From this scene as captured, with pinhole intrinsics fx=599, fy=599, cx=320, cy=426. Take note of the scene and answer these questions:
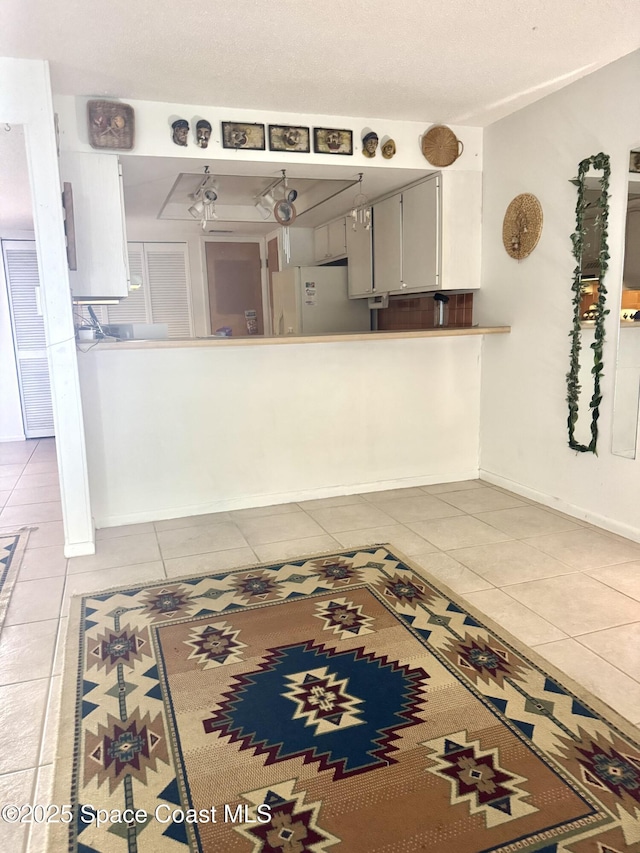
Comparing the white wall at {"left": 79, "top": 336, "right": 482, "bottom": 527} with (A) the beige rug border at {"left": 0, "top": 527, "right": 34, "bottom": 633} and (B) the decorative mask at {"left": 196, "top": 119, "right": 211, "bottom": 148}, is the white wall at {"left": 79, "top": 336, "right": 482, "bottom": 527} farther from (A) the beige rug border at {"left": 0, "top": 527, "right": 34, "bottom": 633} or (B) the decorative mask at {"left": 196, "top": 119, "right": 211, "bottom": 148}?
(B) the decorative mask at {"left": 196, "top": 119, "right": 211, "bottom": 148}

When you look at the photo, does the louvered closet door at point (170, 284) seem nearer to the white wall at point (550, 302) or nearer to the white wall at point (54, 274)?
the white wall at point (550, 302)

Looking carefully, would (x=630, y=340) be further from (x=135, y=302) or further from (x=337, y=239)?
(x=135, y=302)

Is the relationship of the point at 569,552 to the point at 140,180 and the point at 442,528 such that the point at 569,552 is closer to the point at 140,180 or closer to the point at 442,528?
the point at 442,528

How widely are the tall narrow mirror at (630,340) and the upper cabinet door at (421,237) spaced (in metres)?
1.27

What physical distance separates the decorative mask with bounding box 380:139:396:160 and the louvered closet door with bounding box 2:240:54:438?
4.20 m

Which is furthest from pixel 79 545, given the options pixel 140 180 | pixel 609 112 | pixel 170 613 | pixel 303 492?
pixel 609 112

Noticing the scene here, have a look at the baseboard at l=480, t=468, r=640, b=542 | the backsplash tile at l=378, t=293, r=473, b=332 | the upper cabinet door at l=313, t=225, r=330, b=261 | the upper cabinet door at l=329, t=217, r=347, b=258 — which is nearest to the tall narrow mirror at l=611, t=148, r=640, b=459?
the baseboard at l=480, t=468, r=640, b=542

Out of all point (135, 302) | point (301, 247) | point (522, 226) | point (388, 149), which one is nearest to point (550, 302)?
point (522, 226)

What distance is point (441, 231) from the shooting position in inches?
156

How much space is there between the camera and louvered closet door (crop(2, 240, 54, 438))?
6238 millimetres

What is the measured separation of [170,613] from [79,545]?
934 mm

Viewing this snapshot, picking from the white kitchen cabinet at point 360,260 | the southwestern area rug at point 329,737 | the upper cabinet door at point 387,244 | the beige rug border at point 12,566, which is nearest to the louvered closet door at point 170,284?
the white kitchen cabinet at point 360,260

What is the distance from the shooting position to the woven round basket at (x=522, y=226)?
141 inches

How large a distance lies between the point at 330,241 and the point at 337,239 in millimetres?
190
